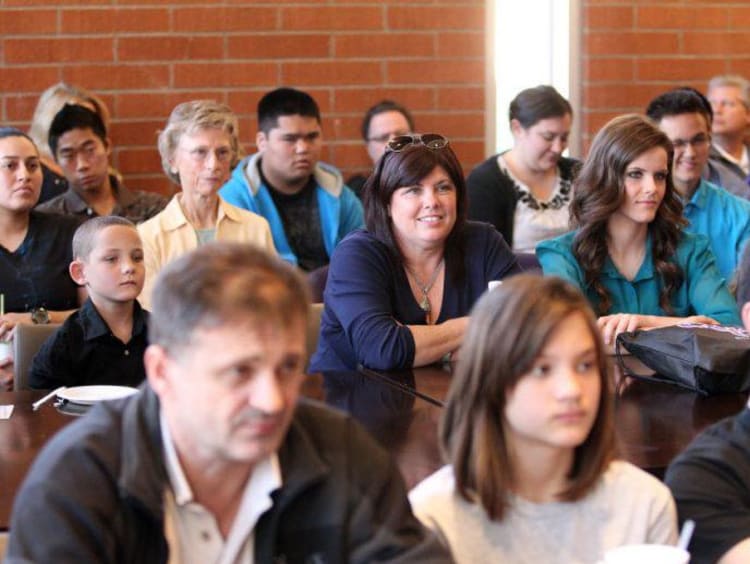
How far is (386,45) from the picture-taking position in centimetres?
534

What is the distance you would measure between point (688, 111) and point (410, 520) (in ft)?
11.2

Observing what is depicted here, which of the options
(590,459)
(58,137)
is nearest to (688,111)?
(58,137)

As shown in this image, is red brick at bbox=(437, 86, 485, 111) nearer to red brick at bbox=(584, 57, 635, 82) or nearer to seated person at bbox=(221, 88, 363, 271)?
red brick at bbox=(584, 57, 635, 82)

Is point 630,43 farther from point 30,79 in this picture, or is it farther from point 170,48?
point 30,79

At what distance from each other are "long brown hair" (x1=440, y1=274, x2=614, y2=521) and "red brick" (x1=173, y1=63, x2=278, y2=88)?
143 inches

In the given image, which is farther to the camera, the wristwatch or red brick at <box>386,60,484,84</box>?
red brick at <box>386,60,484,84</box>

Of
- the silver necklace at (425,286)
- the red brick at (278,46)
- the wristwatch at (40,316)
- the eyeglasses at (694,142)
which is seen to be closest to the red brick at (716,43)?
the eyeglasses at (694,142)

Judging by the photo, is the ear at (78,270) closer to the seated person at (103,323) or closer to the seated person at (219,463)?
the seated person at (103,323)

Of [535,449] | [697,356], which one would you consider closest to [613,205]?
[697,356]

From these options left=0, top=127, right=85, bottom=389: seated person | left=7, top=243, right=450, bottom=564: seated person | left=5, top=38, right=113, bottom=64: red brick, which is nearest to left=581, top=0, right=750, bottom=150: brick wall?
left=5, top=38, right=113, bottom=64: red brick

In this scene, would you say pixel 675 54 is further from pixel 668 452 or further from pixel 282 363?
pixel 282 363

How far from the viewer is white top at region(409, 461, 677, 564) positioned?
1.78 metres

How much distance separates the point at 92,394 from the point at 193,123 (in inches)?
75.0

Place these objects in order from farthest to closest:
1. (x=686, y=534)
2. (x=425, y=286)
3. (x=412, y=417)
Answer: (x=425, y=286), (x=412, y=417), (x=686, y=534)
